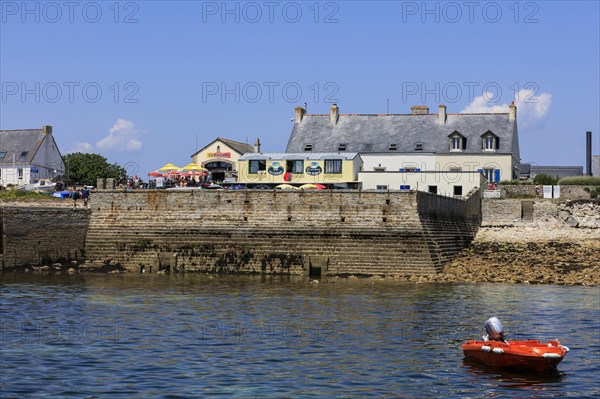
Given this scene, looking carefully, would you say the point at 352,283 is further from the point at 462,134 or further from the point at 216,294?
the point at 462,134

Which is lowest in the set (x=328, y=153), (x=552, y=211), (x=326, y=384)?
(x=326, y=384)

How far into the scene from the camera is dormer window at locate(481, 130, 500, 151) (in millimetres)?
77500

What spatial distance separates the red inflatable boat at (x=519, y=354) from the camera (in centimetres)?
2625

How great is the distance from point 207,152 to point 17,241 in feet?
175

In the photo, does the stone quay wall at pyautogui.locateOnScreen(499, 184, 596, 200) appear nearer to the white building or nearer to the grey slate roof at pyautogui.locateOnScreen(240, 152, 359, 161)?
the white building

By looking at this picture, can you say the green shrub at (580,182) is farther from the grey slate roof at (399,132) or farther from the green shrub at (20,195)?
the green shrub at (20,195)

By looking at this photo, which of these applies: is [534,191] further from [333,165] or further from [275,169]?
[275,169]

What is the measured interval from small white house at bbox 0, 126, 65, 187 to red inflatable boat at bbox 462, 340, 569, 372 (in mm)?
60176

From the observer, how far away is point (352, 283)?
153 ft

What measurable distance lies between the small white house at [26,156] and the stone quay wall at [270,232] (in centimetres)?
3066

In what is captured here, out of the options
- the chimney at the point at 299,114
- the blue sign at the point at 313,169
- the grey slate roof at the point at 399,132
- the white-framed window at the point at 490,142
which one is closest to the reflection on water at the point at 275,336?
the blue sign at the point at 313,169

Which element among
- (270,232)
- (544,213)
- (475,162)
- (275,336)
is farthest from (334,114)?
(275,336)

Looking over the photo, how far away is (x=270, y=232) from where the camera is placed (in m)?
50.8

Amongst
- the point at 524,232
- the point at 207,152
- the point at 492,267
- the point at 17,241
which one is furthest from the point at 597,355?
the point at 207,152
